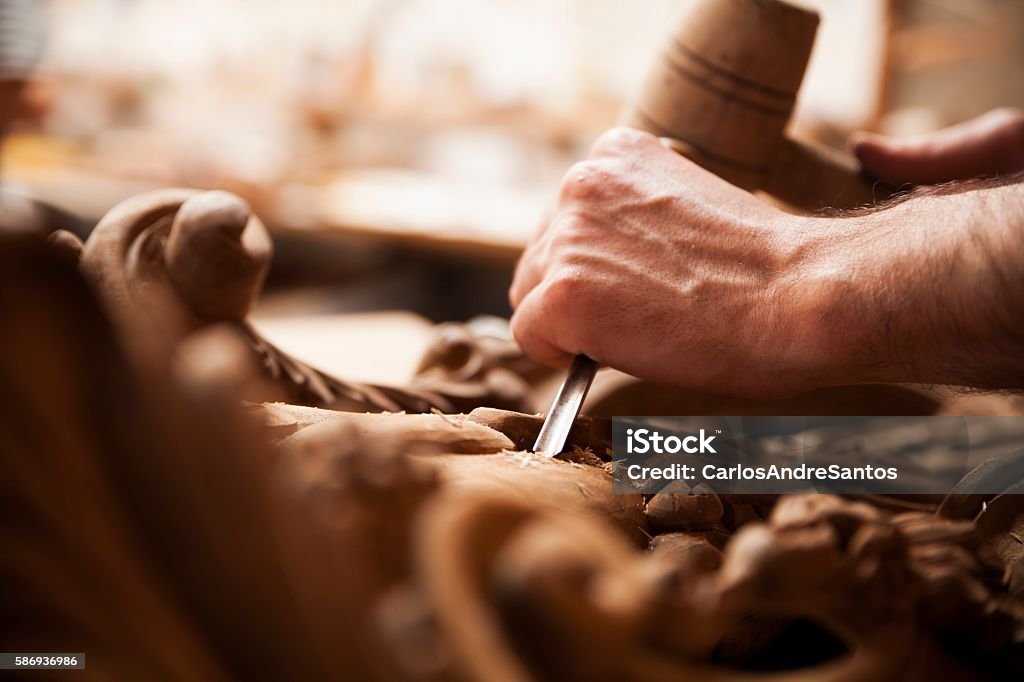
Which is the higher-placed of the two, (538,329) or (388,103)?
(538,329)

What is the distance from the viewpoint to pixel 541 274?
2.31 ft

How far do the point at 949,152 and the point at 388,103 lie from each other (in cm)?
214

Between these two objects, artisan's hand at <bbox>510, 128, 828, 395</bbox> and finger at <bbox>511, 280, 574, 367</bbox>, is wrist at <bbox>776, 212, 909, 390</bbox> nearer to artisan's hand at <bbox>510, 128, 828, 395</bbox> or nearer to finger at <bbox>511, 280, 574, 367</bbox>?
artisan's hand at <bbox>510, 128, 828, 395</bbox>

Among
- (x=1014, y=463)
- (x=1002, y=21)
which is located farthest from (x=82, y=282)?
(x=1002, y=21)

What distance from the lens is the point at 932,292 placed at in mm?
508

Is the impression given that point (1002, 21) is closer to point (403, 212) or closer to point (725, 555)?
point (403, 212)

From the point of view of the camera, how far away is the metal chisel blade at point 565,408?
1.84 feet

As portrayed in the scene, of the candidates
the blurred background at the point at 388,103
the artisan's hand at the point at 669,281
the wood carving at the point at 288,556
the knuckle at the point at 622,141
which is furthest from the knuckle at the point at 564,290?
the blurred background at the point at 388,103

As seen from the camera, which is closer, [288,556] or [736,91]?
[288,556]

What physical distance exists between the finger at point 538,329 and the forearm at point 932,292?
0.61ft

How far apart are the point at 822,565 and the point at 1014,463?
0.91ft

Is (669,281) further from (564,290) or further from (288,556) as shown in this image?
(288,556)

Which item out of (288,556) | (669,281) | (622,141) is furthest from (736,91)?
(288,556)

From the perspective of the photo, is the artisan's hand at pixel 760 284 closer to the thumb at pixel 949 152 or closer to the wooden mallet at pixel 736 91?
the wooden mallet at pixel 736 91
